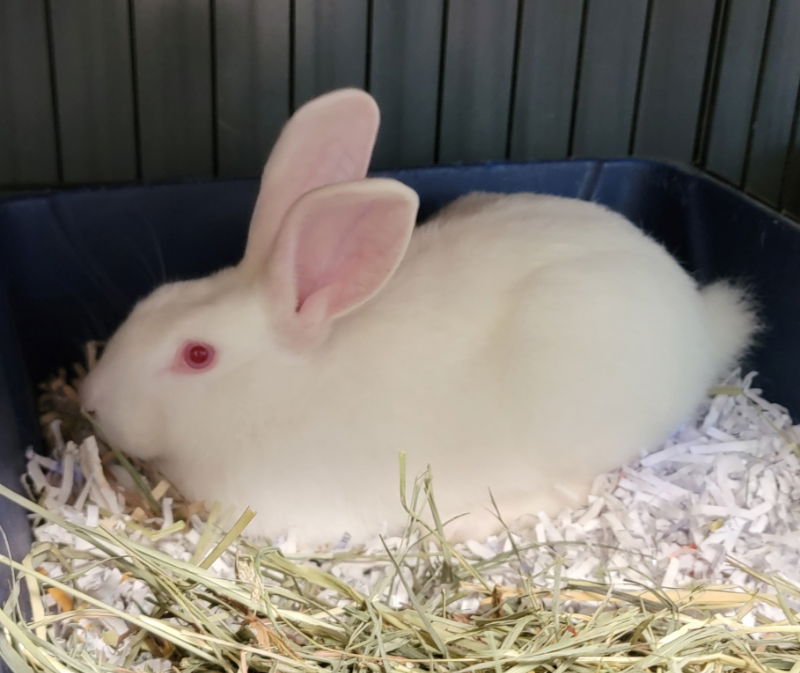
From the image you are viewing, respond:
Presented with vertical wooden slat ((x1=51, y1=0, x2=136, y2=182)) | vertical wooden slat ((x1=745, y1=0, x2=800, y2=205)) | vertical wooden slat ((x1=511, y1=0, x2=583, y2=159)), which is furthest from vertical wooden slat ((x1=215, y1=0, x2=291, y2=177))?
vertical wooden slat ((x1=745, y1=0, x2=800, y2=205))

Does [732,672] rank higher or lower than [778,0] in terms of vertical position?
lower

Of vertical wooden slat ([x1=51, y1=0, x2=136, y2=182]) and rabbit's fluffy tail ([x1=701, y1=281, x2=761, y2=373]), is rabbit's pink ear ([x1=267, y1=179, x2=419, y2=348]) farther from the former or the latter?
vertical wooden slat ([x1=51, y1=0, x2=136, y2=182])

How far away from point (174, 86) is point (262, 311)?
1.00m

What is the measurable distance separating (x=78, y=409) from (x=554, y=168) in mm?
1050

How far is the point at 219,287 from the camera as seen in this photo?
131 cm

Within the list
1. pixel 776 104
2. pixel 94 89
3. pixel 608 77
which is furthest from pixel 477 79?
pixel 94 89

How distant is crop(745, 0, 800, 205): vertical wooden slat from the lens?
7.20ft

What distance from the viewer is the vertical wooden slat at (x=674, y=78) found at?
2205mm

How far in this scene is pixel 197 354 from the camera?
1242 millimetres

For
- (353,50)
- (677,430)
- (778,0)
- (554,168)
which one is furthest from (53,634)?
(778,0)

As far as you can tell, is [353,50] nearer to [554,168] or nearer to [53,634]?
[554,168]

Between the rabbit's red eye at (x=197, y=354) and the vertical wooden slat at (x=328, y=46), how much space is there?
1020 mm

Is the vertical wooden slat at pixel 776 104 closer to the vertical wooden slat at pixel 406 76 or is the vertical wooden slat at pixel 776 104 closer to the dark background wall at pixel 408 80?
the dark background wall at pixel 408 80

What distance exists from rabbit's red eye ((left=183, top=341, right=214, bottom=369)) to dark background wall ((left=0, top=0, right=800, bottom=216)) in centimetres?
94
